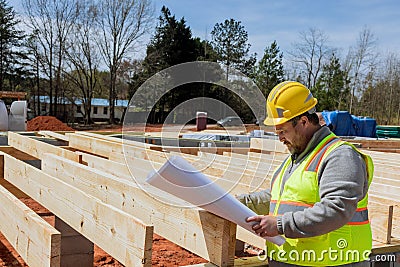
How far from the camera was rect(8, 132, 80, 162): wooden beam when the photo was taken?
5.23 meters

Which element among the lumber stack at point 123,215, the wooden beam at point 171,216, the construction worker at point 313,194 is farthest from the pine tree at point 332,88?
the construction worker at point 313,194

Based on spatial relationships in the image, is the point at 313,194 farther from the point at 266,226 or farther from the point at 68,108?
the point at 68,108

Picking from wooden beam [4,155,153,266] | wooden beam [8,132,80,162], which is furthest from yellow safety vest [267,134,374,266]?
wooden beam [8,132,80,162]

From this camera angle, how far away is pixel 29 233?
2729 mm

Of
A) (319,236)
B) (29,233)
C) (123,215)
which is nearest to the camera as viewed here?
(319,236)

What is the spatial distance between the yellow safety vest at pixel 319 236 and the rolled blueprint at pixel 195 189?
0.48ft

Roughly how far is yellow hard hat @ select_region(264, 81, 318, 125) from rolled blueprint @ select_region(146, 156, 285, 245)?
1.55 ft

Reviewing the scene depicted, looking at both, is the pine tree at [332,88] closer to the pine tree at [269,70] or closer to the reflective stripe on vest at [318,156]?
the pine tree at [269,70]

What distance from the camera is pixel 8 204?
326 centimetres

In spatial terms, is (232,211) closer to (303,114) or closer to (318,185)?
(318,185)

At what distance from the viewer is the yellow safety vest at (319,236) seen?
6.74ft

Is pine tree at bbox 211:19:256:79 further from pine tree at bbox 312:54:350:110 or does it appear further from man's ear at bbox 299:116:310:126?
man's ear at bbox 299:116:310:126

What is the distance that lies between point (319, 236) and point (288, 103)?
67 centimetres

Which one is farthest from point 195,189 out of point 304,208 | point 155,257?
point 155,257
